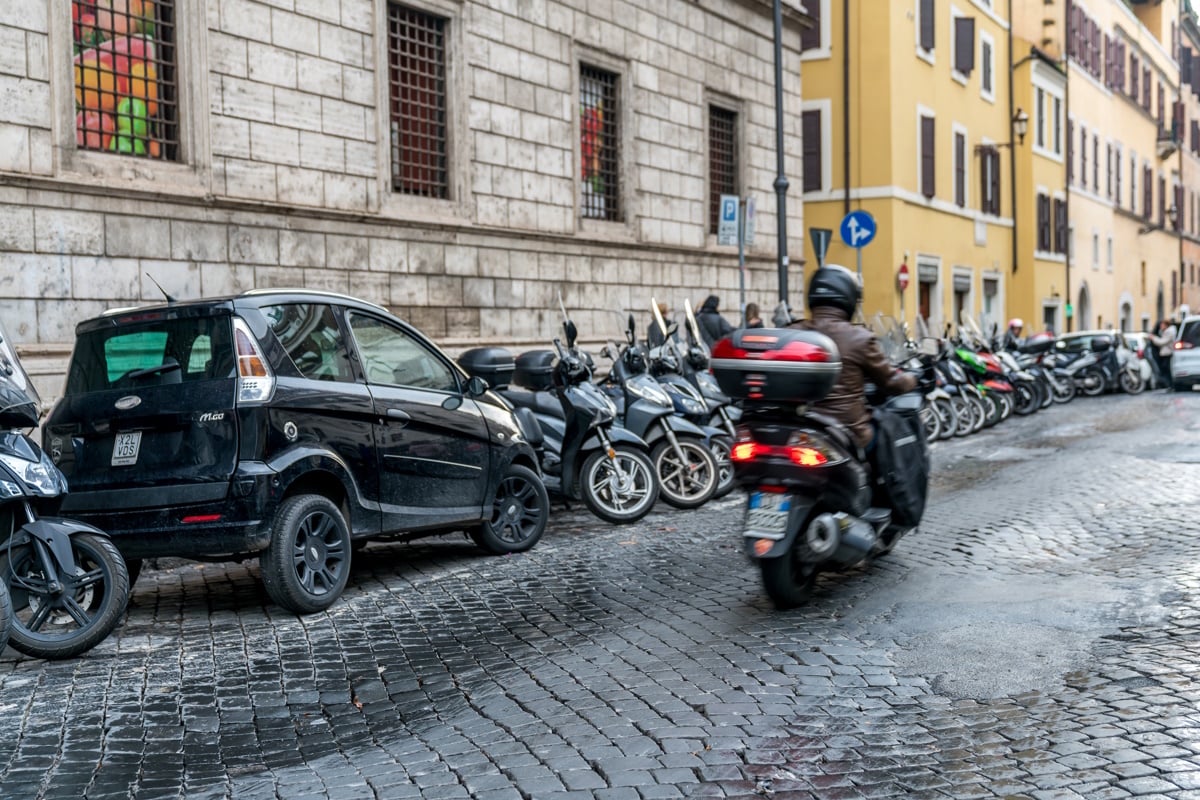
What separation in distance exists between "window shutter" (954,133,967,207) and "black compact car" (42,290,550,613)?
30.4 meters

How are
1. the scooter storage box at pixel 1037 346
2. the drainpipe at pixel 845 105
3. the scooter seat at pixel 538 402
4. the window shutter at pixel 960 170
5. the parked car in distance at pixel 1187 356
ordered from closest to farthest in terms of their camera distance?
the scooter seat at pixel 538 402, the scooter storage box at pixel 1037 346, the parked car in distance at pixel 1187 356, the drainpipe at pixel 845 105, the window shutter at pixel 960 170

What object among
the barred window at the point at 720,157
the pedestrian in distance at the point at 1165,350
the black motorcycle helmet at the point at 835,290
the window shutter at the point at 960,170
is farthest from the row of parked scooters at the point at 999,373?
the window shutter at the point at 960,170

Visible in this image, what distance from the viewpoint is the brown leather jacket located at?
6824 millimetres

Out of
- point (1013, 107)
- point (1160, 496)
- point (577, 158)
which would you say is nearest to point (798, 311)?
point (577, 158)

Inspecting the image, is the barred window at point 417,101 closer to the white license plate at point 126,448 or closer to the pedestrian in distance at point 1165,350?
the white license plate at point 126,448

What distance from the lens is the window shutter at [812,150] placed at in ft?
105

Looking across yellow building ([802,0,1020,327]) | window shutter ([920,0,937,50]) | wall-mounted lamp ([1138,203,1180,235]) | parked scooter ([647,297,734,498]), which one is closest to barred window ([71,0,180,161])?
parked scooter ([647,297,734,498])

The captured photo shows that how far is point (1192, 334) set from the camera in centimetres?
2748

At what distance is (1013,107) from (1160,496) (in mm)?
32430

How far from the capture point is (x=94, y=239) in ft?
39.8

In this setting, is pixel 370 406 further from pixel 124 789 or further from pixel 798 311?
pixel 798 311

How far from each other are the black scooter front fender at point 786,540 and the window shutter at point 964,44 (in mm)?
31588

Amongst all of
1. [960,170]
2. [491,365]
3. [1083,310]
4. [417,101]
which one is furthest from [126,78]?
[1083,310]

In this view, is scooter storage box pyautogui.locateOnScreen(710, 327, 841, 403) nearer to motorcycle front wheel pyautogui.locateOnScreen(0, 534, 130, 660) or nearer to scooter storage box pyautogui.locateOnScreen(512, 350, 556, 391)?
motorcycle front wheel pyautogui.locateOnScreen(0, 534, 130, 660)
